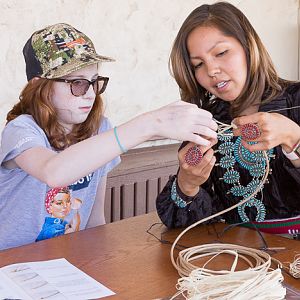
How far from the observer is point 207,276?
1163mm

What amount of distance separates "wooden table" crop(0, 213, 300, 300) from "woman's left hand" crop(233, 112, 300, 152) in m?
0.30

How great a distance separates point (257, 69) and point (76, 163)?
→ 2.31ft

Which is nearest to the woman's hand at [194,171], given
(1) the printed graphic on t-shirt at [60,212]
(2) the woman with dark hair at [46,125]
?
(2) the woman with dark hair at [46,125]

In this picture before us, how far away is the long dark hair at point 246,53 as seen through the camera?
1.73 m

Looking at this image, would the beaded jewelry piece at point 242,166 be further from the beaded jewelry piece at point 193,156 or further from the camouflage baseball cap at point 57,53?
the camouflage baseball cap at point 57,53

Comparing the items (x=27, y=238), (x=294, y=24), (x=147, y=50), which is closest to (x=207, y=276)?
(x=27, y=238)

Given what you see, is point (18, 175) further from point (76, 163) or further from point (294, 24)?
point (294, 24)

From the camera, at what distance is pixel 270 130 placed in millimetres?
1447

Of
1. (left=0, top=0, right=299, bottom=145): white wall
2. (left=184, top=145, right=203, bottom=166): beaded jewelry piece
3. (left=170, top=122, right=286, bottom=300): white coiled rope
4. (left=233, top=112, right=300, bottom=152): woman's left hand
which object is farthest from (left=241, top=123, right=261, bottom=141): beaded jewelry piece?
(left=0, top=0, right=299, bottom=145): white wall

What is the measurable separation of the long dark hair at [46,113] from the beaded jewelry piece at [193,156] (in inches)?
19.2

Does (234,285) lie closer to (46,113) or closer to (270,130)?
(270,130)

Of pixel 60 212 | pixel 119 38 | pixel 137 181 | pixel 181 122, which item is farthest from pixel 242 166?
pixel 119 38

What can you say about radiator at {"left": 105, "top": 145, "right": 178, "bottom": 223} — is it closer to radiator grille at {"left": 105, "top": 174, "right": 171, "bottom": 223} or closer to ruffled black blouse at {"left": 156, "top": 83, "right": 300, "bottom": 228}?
radiator grille at {"left": 105, "top": 174, "right": 171, "bottom": 223}

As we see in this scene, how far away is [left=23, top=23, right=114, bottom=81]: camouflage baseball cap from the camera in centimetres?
176
